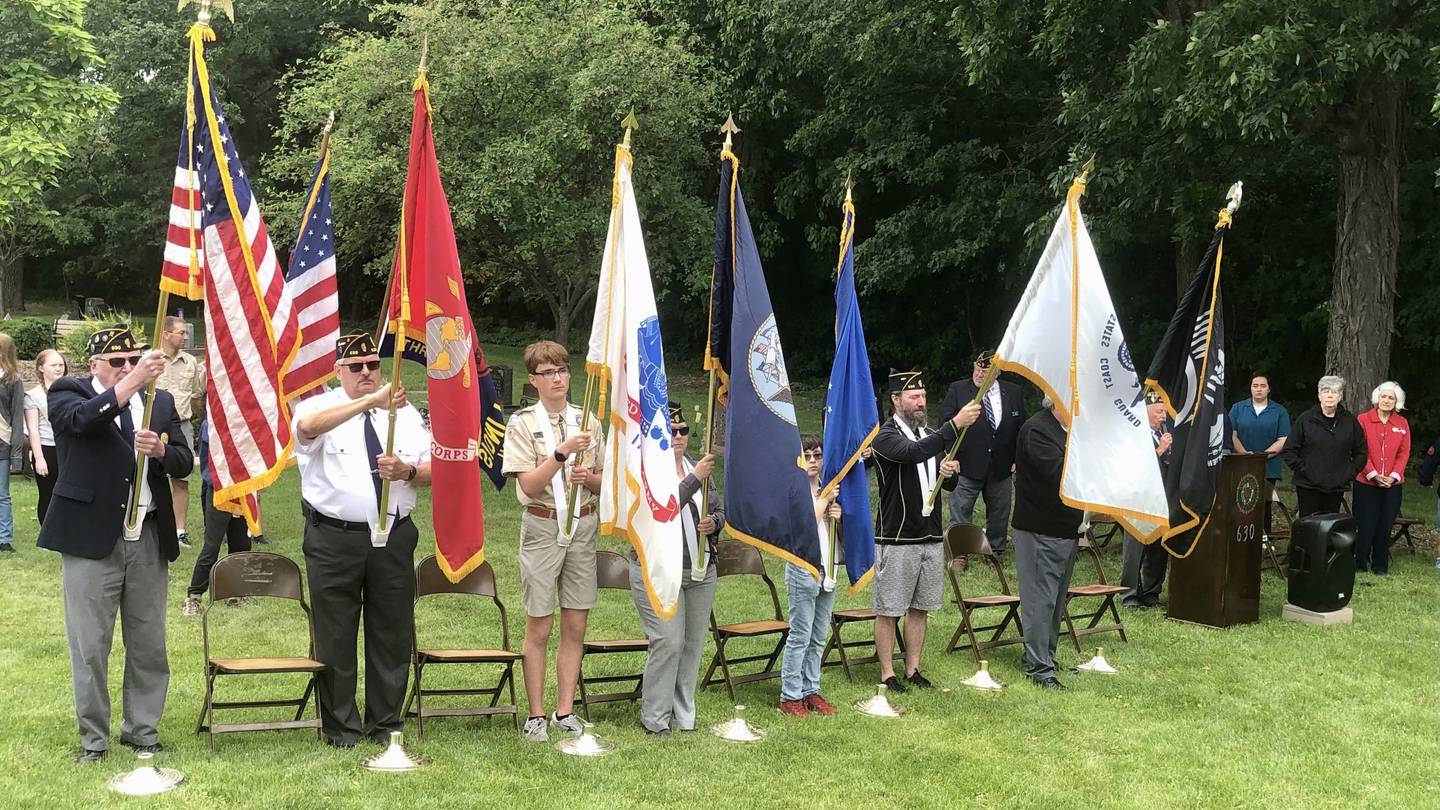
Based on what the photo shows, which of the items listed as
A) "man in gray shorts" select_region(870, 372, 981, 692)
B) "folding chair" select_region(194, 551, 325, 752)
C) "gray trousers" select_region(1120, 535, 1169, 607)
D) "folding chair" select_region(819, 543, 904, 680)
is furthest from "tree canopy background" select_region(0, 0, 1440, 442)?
"folding chair" select_region(194, 551, 325, 752)

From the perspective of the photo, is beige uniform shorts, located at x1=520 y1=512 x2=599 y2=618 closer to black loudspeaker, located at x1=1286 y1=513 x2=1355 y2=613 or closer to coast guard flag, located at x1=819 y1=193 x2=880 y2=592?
coast guard flag, located at x1=819 y1=193 x2=880 y2=592

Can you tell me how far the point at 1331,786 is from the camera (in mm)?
6625

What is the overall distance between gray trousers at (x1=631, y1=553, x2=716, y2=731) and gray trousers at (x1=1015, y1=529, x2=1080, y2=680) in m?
2.52

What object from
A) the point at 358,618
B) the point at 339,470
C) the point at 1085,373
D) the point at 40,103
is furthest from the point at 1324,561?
the point at 40,103

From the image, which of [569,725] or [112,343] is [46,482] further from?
[569,725]

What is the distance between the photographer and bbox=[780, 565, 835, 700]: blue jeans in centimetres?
750

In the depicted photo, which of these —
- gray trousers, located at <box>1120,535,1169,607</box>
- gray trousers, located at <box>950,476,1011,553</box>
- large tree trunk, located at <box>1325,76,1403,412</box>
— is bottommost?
gray trousers, located at <box>1120,535,1169,607</box>

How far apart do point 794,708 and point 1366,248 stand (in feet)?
33.8

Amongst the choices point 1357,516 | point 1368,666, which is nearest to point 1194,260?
point 1357,516

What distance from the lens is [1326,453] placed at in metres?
11.9

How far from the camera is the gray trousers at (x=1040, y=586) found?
8422 millimetres

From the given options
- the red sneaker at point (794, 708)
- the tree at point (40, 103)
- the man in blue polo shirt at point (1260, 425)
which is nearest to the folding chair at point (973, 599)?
the red sneaker at point (794, 708)

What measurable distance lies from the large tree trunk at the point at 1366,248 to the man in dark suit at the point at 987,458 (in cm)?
456

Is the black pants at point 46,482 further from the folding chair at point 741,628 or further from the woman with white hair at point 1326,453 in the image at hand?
the woman with white hair at point 1326,453
